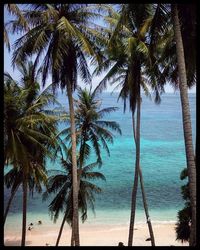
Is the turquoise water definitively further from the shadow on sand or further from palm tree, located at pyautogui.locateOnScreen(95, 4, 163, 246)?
palm tree, located at pyautogui.locateOnScreen(95, 4, 163, 246)

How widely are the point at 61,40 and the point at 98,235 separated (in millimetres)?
17881

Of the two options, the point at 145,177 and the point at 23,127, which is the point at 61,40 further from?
the point at 145,177

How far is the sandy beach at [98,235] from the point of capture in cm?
2253

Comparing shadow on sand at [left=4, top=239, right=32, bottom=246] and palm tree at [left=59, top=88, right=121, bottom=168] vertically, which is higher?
palm tree at [left=59, top=88, right=121, bottom=168]

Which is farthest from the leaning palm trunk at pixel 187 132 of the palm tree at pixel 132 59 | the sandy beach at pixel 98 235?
the sandy beach at pixel 98 235

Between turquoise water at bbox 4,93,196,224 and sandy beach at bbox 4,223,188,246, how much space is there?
2254 mm

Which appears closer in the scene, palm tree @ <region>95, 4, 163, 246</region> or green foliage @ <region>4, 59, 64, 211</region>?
green foliage @ <region>4, 59, 64, 211</region>

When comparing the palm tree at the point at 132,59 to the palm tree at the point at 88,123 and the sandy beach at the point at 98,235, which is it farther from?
the sandy beach at the point at 98,235

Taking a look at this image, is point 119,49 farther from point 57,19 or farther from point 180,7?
point 180,7

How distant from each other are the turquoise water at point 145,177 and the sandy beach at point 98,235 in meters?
2.25

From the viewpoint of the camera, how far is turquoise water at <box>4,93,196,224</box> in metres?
31.0

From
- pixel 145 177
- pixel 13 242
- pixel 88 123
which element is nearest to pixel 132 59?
pixel 88 123

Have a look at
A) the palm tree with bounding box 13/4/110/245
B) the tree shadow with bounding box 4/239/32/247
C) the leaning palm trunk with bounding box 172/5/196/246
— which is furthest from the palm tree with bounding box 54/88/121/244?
the tree shadow with bounding box 4/239/32/247

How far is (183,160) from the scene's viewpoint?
53844mm
